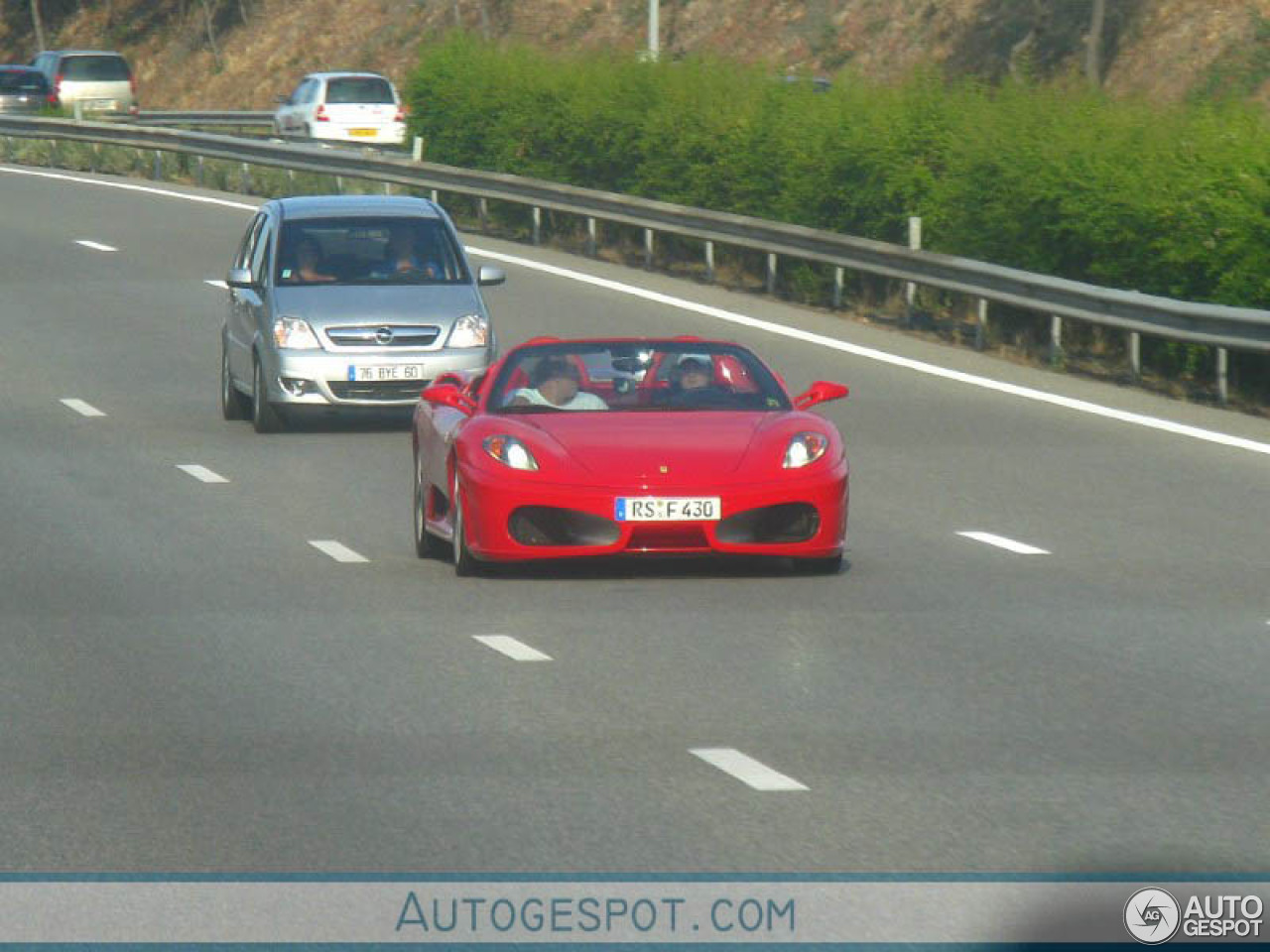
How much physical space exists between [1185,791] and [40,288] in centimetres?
2515

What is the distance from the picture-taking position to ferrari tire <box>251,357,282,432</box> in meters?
21.0

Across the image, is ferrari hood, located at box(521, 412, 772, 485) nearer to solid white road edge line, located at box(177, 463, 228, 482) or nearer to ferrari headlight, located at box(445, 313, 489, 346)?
solid white road edge line, located at box(177, 463, 228, 482)

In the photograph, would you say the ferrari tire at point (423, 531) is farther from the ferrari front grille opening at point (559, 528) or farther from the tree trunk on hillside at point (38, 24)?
the tree trunk on hillside at point (38, 24)

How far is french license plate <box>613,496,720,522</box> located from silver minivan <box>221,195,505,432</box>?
8011mm

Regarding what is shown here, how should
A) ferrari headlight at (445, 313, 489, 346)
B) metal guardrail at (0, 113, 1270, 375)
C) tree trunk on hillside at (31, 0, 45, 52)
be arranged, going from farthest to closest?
tree trunk on hillside at (31, 0, 45, 52), metal guardrail at (0, 113, 1270, 375), ferrari headlight at (445, 313, 489, 346)

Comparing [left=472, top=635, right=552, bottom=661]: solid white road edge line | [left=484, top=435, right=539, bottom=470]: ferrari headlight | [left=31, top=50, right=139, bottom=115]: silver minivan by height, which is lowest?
[left=31, top=50, right=139, bottom=115]: silver minivan

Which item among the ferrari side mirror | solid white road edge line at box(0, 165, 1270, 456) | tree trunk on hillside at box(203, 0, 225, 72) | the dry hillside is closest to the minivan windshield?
solid white road edge line at box(0, 165, 1270, 456)

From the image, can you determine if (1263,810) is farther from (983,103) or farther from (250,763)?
(983,103)

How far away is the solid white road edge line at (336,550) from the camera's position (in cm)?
1443

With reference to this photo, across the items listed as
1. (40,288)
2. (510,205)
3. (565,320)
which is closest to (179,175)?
(510,205)

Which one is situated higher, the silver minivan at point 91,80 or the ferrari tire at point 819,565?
the ferrari tire at point 819,565

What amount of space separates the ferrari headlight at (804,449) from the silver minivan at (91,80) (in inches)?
2118

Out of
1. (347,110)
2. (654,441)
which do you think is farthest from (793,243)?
(347,110)

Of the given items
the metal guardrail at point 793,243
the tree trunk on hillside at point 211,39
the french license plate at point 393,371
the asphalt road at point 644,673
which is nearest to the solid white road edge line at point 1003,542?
the asphalt road at point 644,673
